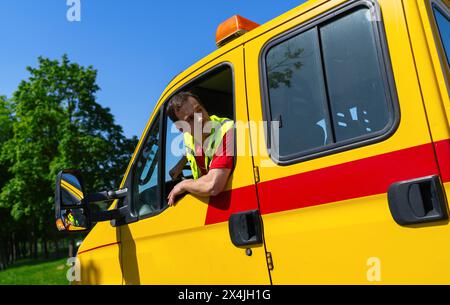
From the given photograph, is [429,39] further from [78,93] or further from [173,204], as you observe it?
[78,93]

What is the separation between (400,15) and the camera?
1.91 m

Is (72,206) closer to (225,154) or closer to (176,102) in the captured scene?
(176,102)

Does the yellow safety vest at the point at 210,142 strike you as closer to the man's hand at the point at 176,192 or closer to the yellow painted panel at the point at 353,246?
the man's hand at the point at 176,192

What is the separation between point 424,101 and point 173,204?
168 centimetres

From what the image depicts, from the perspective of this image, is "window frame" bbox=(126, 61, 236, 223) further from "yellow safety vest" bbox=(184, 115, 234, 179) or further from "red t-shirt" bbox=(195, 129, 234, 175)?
"red t-shirt" bbox=(195, 129, 234, 175)

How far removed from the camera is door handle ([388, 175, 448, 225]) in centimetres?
Result: 170

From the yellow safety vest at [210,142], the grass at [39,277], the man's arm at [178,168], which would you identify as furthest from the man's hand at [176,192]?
the grass at [39,277]

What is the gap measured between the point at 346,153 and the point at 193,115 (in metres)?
1.31

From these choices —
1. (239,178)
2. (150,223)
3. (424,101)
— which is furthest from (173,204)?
(424,101)

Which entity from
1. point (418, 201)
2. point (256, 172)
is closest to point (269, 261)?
point (256, 172)

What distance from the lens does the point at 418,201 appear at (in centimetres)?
174

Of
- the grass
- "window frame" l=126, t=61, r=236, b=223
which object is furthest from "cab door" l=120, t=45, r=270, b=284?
the grass

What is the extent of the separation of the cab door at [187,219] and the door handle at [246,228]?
0.10 ft

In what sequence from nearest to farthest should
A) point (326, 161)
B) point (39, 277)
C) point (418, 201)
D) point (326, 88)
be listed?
point (418, 201) → point (326, 161) → point (326, 88) → point (39, 277)
